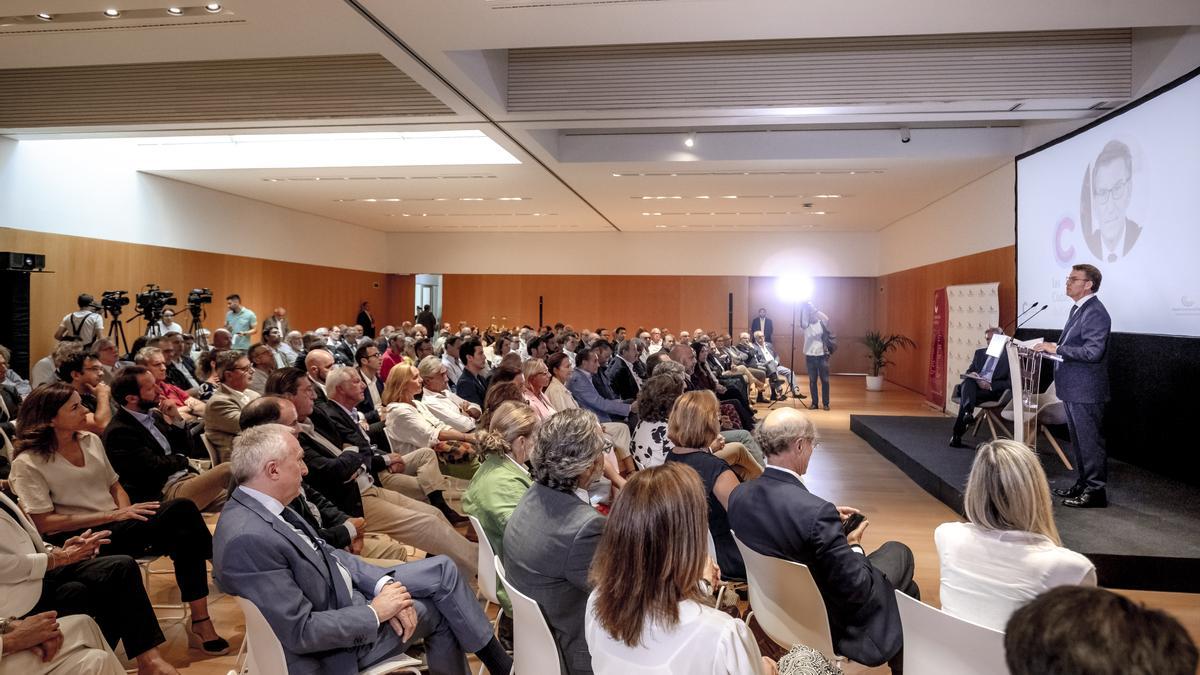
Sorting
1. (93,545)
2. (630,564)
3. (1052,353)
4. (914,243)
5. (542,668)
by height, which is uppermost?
(914,243)

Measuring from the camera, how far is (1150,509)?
5.10m

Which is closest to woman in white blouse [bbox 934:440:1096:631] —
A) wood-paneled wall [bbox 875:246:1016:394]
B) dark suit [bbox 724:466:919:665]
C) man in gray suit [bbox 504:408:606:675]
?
dark suit [bbox 724:466:919:665]

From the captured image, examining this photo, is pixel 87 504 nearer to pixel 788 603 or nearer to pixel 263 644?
pixel 263 644

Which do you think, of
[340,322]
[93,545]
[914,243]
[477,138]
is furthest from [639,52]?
[340,322]

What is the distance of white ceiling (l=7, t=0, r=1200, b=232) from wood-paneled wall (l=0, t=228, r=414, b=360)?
136 cm

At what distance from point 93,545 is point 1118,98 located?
837 centimetres

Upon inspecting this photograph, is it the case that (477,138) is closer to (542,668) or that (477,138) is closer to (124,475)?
(124,475)

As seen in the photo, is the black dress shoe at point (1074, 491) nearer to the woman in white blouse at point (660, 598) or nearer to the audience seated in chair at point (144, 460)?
the woman in white blouse at point (660, 598)

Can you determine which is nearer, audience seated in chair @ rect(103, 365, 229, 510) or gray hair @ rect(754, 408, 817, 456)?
gray hair @ rect(754, 408, 817, 456)

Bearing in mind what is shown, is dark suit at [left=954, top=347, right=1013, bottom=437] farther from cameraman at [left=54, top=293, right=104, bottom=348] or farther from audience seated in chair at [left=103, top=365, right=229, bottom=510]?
cameraman at [left=54, top=293, right=104, bottom=348]

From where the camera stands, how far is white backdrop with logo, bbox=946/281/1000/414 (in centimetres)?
996

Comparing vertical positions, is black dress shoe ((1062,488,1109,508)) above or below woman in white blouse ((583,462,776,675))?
below

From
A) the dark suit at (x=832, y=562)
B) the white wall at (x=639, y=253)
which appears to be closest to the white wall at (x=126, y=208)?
the white wall at (x=639, y=253)

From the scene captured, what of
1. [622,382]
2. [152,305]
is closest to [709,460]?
[622,382]
